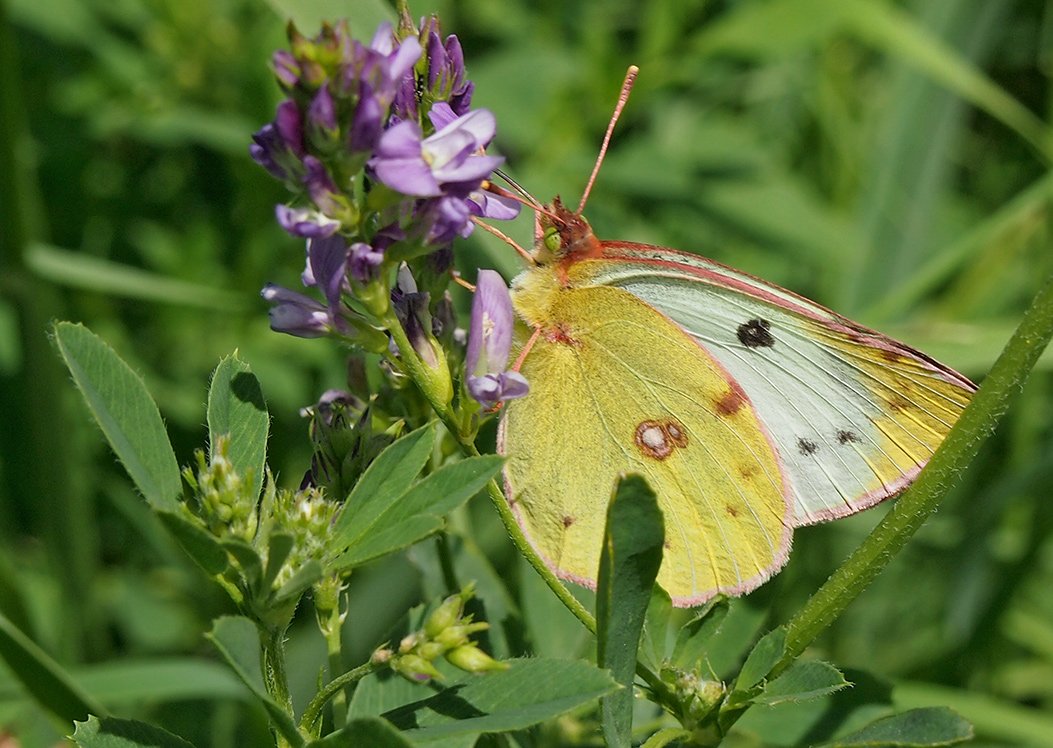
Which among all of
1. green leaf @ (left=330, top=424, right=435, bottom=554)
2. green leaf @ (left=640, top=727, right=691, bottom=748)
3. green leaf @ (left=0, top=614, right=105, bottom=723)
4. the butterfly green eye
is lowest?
green leaf @ (left=0, top=614, right=105, bottom=723)

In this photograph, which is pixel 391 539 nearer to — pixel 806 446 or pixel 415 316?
pixel 415 316

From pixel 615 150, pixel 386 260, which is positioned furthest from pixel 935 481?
pixel 615 150

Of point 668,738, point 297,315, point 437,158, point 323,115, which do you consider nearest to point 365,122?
point 323,115

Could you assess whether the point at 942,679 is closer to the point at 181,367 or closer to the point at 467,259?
the point at 467,259

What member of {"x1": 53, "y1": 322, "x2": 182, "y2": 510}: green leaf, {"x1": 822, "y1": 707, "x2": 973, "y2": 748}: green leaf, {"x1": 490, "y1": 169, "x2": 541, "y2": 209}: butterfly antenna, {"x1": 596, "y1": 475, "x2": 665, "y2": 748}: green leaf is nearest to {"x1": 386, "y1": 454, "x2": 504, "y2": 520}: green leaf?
{"x1": 596, "y1": 475, "x2": 665, "y2": 748}: green leaf

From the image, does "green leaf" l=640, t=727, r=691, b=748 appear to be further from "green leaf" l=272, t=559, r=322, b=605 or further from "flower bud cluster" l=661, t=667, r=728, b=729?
"green leaf" l=272, t=559, r=322, b=605

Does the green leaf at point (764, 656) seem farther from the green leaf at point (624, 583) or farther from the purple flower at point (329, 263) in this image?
the purple flower at point (329, 263)
